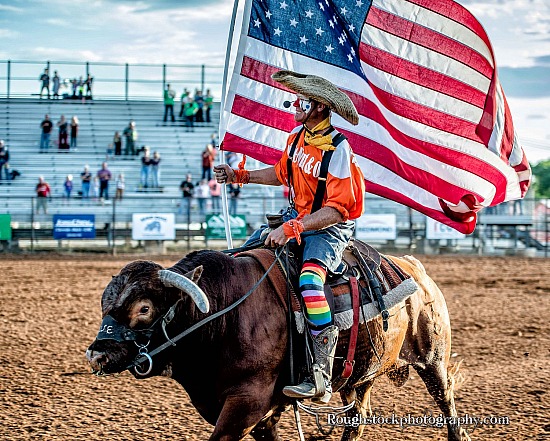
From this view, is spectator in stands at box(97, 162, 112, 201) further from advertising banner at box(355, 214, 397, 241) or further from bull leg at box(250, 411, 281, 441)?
bull leg at box(250, 411, 281, 441)

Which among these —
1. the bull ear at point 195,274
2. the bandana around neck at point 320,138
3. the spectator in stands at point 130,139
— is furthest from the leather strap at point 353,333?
the spectator in stands at point 130,139

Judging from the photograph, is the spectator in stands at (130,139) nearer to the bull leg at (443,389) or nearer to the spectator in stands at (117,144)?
the spectator in stands at (117,144)

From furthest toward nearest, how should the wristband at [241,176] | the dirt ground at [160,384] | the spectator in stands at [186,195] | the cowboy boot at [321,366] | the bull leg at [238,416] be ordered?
the spectator in stands at [186,195]
the dirt ground at [160,384]
the wristband at [241,176]
the cowboy boot at [321,366]
the bull leg at [238,416]

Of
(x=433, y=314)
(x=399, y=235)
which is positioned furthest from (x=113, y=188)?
(x=433, y=314)

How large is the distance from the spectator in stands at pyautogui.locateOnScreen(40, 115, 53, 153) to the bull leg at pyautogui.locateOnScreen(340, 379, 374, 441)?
27.8 m

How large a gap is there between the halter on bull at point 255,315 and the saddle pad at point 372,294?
95 mm

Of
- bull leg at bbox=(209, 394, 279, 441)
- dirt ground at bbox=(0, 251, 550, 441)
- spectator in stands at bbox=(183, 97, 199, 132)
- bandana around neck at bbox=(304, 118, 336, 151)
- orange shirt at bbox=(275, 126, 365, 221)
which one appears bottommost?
dirt ground at bbox=(0, 251, 550, 441)

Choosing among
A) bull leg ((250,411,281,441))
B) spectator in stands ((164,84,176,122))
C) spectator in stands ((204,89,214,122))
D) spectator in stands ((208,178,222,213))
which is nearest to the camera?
bull leg ((250,411,281,441))

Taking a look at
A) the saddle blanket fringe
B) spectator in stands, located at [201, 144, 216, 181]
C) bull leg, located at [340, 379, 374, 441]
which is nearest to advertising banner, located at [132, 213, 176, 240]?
spectator in stands, located at [201, 144, 216, 181]

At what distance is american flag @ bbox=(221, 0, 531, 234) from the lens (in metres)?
7.08

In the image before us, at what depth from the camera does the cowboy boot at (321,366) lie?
15.8ft

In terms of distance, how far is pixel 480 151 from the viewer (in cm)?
732

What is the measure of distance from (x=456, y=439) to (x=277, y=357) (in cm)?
221

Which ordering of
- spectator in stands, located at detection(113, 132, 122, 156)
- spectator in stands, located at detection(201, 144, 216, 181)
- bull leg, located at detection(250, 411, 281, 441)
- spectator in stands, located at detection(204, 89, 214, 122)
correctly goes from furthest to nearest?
spectator in stands, located at detection(204, 89, 214, 122) < spectator in stands, located at detection(113, 132, 122, 156) < spectator in stands, located at detection(201, 144, 216, 181) < bull leg, located at detection(250, 411, 281, 441)
